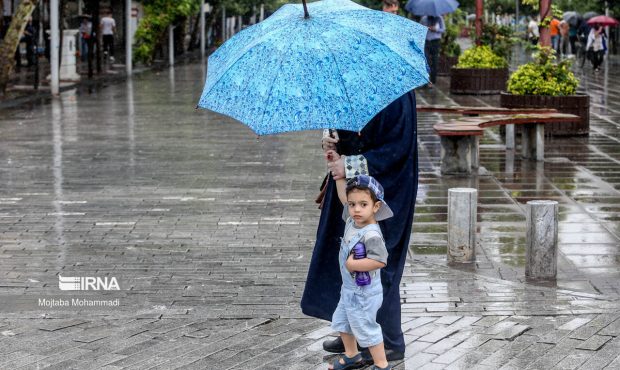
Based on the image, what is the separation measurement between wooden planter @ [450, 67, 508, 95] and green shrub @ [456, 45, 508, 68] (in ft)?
1.08

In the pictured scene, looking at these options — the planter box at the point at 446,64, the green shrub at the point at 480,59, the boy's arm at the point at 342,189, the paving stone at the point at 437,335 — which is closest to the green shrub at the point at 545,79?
the green shrub at the point at 480,59

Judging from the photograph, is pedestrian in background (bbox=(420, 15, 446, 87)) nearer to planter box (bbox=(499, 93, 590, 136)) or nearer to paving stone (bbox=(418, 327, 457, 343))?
planter box (bbox=(499, 93, 590, 136))

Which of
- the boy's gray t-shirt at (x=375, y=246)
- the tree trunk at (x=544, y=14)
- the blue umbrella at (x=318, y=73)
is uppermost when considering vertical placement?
the tree trunk at (x=544, y=14)

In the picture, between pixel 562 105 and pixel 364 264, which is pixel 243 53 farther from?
pixel 562 105

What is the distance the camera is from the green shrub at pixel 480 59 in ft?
85.8

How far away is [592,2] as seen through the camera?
4644cm

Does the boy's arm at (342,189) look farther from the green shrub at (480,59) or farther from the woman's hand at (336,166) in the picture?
the green shrub at (480,59)

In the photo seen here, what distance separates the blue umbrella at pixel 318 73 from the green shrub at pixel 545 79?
38.3 feet

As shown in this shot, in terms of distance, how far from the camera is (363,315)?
18.9ft

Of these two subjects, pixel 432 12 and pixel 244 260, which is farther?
pixel 432 12

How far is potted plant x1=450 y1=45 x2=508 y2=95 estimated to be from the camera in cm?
2572

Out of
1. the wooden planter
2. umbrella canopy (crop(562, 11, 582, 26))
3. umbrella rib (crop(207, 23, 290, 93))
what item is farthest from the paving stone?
umbrella canopy (crop(562, 11, 582, 26))


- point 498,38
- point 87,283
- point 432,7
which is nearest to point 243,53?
point 87,283

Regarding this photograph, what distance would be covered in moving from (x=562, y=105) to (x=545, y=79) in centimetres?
60
